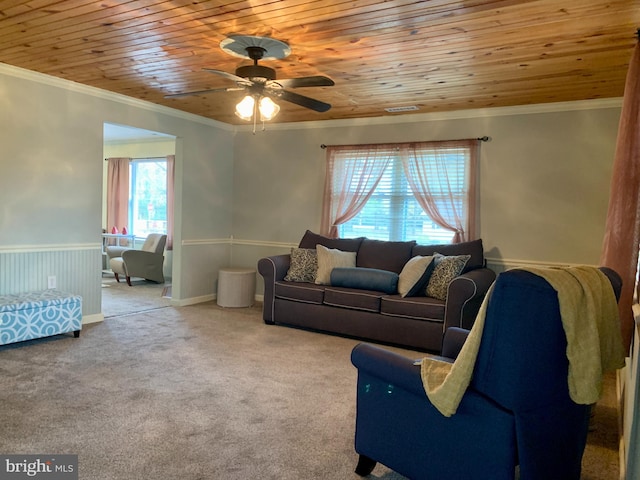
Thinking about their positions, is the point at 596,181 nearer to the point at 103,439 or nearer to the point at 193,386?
the point at 193,386

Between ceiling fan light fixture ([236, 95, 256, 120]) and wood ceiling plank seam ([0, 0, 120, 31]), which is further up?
wood ceiling plank seam ([0, 0, 120, 31])

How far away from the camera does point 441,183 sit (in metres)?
5.28

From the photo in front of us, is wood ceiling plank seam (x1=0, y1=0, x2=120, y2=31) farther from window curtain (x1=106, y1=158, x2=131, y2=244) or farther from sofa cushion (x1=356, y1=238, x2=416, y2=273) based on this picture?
window curtain (x1=106, y1=158, x2=131, y2=244)

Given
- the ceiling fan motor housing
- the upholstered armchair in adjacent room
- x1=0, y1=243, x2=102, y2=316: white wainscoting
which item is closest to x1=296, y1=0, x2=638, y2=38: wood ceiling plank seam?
the ceiling fan motor housing

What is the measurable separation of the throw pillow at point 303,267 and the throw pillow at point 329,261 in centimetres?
9

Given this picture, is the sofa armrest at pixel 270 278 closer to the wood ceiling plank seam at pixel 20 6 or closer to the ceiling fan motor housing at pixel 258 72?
the ceiling fan motor housing at pixel 258 72

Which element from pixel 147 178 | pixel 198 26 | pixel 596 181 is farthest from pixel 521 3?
pixel 147 178

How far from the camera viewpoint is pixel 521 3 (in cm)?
257

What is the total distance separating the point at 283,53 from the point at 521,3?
61.7 inches

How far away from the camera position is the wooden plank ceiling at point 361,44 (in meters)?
2.73

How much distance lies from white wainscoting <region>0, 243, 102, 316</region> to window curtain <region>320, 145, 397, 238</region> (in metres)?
2.63

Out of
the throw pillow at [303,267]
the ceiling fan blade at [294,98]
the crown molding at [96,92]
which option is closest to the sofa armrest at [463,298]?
the throw pillow at [303,267]

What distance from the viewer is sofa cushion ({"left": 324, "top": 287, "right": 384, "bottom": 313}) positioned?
460cm

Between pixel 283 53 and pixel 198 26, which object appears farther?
pixel 283 53
